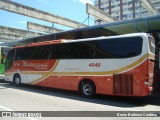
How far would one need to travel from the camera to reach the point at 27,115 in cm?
847

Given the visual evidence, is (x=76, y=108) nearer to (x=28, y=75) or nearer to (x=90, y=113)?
(x=90, y=113)

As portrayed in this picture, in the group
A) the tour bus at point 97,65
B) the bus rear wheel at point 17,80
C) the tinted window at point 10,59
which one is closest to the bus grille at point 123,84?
the tour bus at point 97,65

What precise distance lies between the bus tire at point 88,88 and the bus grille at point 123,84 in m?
1.36

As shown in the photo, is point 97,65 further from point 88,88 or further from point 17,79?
point 17,79

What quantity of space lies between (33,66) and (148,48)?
27.2ft

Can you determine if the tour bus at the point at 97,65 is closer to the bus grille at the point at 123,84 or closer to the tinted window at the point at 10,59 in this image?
the bus grille at the point at 123,84

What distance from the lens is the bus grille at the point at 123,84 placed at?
36.4 feet

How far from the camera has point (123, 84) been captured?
11.3 m

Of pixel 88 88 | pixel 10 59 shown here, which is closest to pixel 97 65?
pixel 88 88

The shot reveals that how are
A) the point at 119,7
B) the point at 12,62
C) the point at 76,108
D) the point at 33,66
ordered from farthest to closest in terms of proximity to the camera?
the point at 119,7 → the point at 12,62 → the point at 33,66 → the point at 76,108

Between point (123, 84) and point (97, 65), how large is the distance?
1.72 meters

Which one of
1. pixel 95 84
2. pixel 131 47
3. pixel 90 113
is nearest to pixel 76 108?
pixel 90 113

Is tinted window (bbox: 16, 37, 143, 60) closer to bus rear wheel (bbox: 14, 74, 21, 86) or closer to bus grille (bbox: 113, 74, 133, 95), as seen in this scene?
bus grille (bbox: 113, 74, 133, 95)

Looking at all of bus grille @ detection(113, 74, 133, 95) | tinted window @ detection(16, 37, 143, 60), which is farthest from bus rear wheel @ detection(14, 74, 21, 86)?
Result: bus grille @ detection(113, 74, 133, 95)
